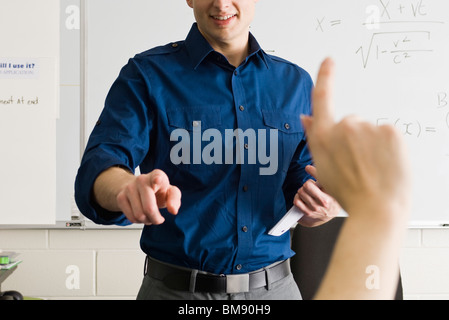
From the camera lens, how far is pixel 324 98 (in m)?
0.37

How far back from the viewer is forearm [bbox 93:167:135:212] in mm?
708

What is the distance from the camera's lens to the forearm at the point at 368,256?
36cm

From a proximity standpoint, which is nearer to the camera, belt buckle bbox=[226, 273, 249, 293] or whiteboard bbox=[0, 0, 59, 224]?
belt buckle bbox=[226, 273, 249, 293]

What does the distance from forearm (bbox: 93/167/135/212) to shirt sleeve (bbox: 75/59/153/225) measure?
0.01 meters

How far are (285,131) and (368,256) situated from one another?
71cm

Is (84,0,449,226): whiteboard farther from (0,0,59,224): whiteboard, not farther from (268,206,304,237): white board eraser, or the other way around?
(268,206,304,237): white board eraser

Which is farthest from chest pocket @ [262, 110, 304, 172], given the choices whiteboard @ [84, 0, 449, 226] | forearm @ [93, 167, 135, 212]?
whiteboard @ [84, 0, 449, 226]

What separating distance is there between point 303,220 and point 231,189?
16 cm

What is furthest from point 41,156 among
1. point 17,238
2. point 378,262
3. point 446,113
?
point 378,262

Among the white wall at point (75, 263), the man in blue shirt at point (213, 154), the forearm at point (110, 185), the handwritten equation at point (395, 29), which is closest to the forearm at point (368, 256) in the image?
the forearm at point (110, 185)

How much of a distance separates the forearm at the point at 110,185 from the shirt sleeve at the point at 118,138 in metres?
0.01

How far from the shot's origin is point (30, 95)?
196 centimetres

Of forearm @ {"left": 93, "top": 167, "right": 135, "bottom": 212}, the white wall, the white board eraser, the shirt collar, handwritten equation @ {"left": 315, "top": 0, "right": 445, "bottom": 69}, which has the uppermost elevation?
handwritten equation @ {"left": 315, "top": 0, "right": 445, "bottom": 69}

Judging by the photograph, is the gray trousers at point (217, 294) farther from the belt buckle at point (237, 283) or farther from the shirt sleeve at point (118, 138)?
the shirt sleeve at point (118, 138)
